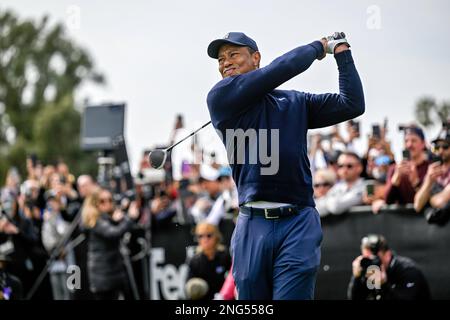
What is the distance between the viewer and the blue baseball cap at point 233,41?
5574 mm

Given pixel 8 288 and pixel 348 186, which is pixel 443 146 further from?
pixel 8 288

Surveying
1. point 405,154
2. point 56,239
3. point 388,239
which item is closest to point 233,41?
point 405,154

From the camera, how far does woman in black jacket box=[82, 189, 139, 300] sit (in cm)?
1123

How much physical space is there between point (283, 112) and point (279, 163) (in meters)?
0.30

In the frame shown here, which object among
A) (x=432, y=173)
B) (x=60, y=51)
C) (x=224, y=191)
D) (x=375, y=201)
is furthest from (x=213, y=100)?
(x=60, y=51)

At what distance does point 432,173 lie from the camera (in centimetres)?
804

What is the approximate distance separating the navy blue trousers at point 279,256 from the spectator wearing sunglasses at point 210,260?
14.2 ft

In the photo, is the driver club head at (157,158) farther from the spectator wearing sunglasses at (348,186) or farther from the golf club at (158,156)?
the spectator wearing sunglasses at (348,186)

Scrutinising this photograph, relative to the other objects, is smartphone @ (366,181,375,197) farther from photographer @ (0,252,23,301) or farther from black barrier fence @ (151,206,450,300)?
photographer @ (0,252,23,301)

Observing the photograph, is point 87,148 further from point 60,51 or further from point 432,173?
point 60,51

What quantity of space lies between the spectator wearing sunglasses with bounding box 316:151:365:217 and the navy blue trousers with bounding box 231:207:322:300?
371 centimetres

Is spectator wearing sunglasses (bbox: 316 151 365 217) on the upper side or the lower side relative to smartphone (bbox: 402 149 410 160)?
lower

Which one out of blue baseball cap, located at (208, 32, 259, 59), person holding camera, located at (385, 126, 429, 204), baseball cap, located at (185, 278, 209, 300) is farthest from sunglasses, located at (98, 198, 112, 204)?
blue baseball cap, located at (208, 32, 259, 59)

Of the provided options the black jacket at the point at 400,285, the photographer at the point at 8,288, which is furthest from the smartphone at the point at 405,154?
the photographer at the point at 8,288
